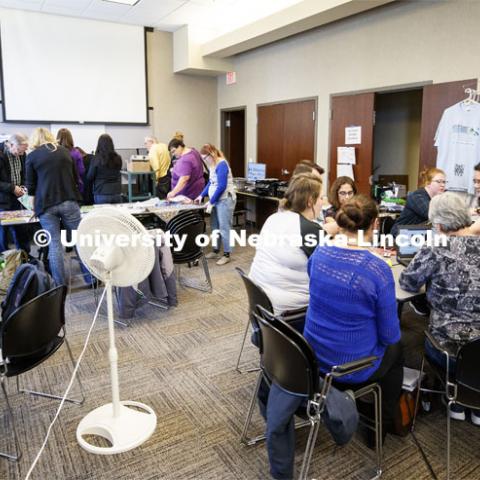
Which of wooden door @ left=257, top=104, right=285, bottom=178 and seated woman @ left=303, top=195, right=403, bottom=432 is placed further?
wooden door @ left=257, top=104, right=285, bottom=178

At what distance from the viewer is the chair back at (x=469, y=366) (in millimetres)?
1655

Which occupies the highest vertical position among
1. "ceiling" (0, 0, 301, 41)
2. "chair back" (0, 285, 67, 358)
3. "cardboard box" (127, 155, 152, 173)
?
"ceiling" (0, 0, 301, 41)

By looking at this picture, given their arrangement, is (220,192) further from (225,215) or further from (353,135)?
(353,135)

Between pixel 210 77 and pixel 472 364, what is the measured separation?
7.22 meters

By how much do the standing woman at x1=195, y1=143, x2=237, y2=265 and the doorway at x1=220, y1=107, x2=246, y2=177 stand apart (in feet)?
10.5

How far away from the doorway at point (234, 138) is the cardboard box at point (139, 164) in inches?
77.3

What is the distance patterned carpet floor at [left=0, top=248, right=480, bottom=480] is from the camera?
6.29 ft

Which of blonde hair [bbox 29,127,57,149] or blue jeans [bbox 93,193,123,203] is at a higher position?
blonde hair [bbox 29,127,57,149]

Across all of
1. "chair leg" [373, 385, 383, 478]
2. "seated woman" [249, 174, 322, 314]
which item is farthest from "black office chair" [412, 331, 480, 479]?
"seated woman" [249, 174, 322, 314]

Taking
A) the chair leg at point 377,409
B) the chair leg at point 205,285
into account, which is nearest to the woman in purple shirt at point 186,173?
the chair leg at point 205,285

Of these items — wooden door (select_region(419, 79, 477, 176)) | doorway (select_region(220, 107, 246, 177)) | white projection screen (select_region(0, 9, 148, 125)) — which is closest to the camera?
wooden door (select_region(419, 79, 477, 176))

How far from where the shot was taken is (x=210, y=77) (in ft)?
26.0

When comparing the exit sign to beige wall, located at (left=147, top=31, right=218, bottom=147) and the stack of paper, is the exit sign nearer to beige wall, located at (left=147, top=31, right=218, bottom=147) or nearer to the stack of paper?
beige wall, located at (left=147, top=31, right=218, bottom=147)

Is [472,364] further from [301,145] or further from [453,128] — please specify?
[301,145]
